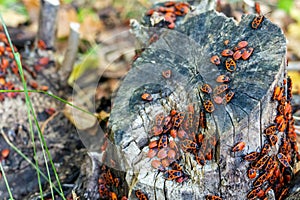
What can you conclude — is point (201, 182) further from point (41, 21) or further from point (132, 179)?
point (41, 21)

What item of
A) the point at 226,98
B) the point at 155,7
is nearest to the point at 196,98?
the point at 226,98

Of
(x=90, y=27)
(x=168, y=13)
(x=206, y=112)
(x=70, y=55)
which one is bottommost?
(x=206, y=112)

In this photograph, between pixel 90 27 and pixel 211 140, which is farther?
pixel 90 27

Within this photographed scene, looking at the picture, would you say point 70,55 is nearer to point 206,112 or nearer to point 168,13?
point 168,13

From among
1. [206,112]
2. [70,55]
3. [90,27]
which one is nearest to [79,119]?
A: [70,55]

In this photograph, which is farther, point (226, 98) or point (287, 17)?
point (287, 17)
